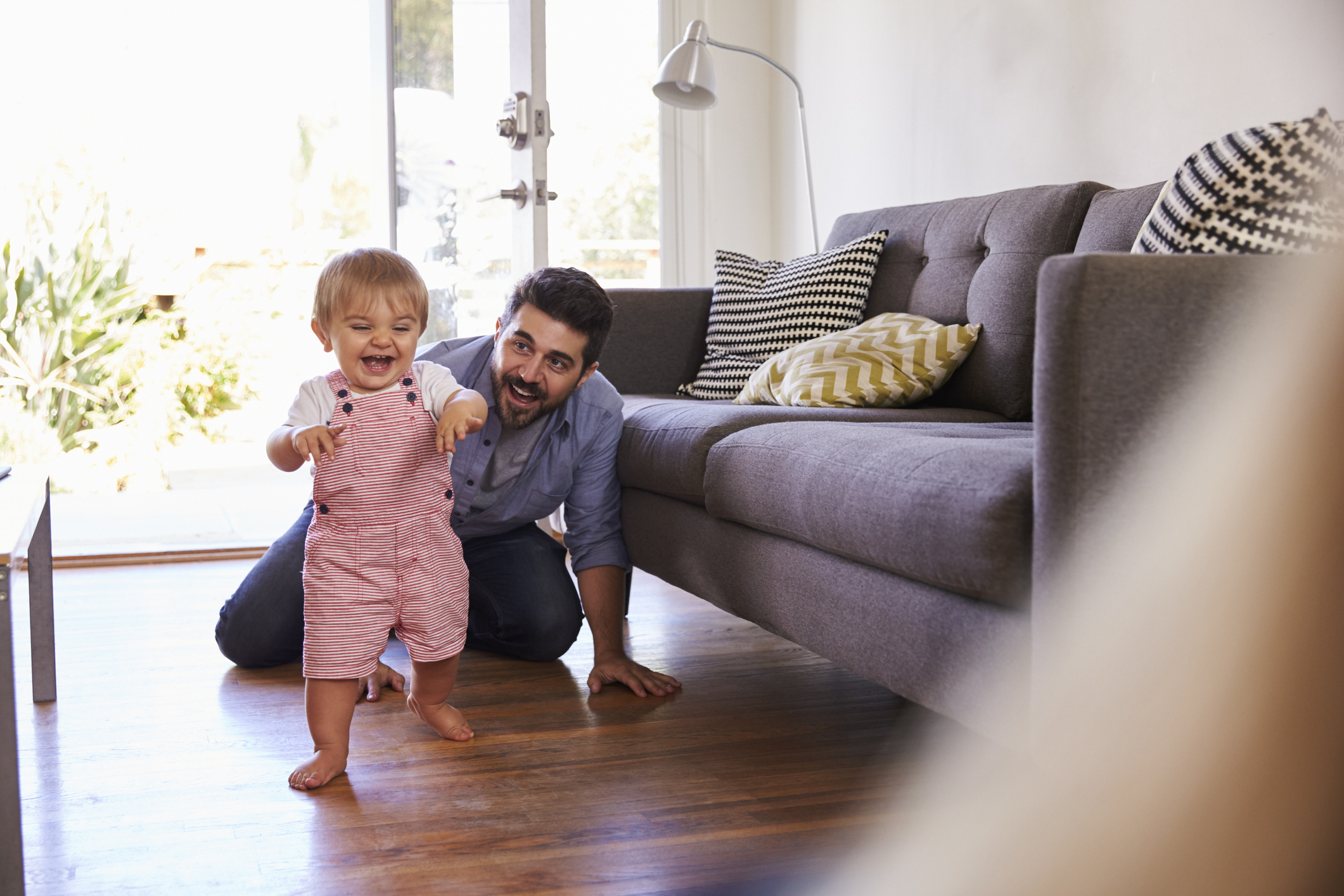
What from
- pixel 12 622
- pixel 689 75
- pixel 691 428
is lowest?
pixel 12 622

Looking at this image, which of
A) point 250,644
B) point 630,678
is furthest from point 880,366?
point 250,644

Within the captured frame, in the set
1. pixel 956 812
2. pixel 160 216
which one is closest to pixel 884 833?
pixel 956 812

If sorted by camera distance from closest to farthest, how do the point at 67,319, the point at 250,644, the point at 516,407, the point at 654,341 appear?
the point at 516,407 → the point at 250,644 → the point at 654,341 → the point at 67,319

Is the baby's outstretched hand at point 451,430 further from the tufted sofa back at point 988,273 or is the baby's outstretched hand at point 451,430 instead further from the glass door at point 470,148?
the glass door at point 470,148

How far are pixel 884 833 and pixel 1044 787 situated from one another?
0.65 ft

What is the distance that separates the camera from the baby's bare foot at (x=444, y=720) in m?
1.64

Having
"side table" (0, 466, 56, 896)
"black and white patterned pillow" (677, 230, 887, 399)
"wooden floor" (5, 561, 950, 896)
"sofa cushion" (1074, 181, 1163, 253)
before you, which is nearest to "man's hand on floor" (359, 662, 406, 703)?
"wooden floor" (5, 561, 950, 896)

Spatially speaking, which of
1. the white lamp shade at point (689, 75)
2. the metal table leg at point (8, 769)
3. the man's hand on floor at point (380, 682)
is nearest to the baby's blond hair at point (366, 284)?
the metal table leg at point (8, 769)

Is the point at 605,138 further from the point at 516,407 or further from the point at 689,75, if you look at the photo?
the point at 516,407

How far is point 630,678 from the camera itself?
1867mm

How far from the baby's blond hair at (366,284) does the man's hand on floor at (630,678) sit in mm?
693

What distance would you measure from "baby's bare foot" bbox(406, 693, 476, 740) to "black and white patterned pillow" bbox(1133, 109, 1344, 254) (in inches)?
46.2

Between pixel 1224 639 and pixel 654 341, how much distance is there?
5.82ft

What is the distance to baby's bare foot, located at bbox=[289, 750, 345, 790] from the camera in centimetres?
145
